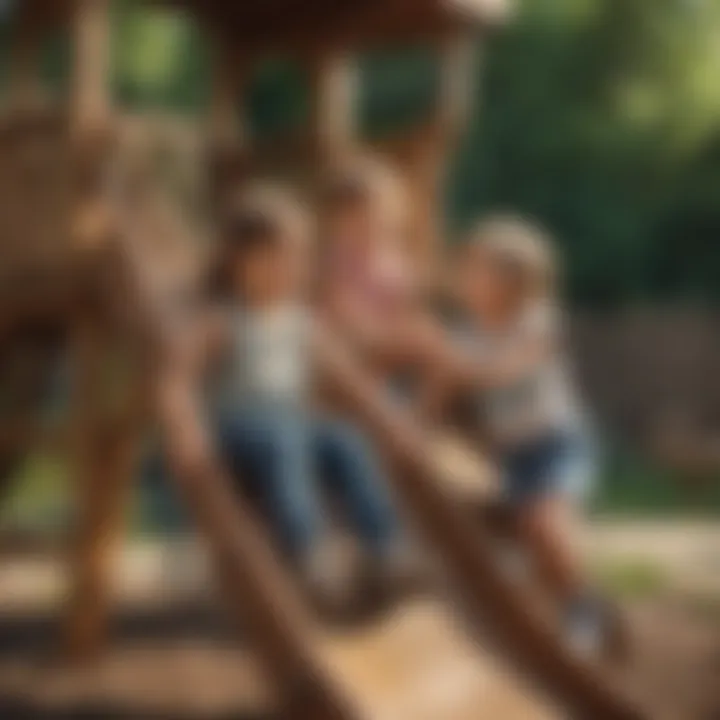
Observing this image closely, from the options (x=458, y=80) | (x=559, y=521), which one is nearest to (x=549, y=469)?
(x=559, y=521)

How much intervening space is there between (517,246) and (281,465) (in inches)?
7.4

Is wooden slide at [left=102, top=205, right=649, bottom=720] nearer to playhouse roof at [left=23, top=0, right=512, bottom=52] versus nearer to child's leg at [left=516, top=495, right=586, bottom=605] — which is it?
child's leg at [left=516, top=495, right=586, bottom=605]

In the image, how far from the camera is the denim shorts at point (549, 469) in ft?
2.90

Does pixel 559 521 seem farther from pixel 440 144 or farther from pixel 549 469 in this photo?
pixel 440 144

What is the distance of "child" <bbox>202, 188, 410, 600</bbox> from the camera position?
0.86 meters

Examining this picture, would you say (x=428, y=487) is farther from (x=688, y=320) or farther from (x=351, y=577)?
(x=688, y=320)

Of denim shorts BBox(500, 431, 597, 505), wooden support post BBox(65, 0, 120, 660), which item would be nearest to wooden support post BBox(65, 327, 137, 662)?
wooden support post BBox(65, 0, 120, 660)

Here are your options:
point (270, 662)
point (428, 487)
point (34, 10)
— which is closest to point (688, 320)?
point (428, 487)

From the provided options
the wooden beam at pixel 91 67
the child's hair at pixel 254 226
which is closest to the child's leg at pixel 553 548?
the child's hair at pixel 254 226

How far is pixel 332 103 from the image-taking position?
912 mm

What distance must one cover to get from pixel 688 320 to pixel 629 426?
0.26 ft

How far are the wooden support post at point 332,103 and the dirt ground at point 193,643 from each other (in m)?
0.26

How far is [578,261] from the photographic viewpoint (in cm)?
90

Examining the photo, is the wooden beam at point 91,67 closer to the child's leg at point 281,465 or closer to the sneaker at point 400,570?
the child's leg at point 281,465
